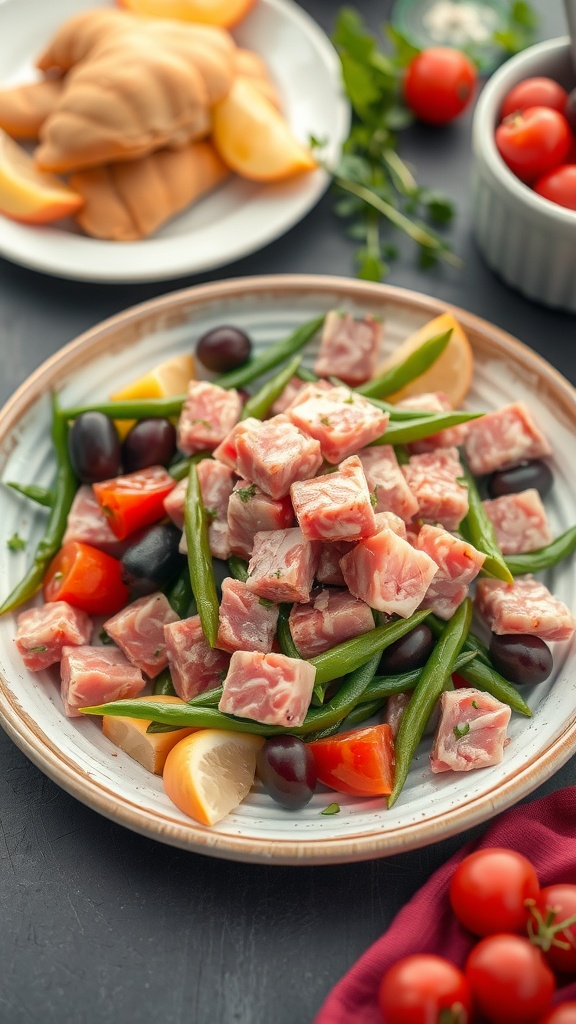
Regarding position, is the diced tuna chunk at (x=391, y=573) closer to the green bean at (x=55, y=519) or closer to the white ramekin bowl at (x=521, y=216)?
the green bean at (x=55, y=519)

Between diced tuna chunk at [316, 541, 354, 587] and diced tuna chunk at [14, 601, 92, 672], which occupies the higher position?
diced tuna chunk at [316, 541, 354, 587]

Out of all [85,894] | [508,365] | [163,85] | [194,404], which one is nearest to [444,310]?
[508,365]

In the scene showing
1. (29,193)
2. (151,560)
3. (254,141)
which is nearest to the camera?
(151,560)

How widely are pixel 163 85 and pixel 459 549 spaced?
2.87 meters

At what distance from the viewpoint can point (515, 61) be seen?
15.6 feet

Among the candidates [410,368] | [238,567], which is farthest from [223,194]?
[238,567]

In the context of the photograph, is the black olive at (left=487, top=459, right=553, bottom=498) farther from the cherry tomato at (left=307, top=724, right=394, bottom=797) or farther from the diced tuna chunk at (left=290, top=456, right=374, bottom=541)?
the cherry tomato at (left=307, top=724, right=394, bottom=797)

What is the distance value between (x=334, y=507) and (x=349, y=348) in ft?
3.92

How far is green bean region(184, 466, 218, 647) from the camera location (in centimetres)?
356

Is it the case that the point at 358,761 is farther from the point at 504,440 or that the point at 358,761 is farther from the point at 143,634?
the point at 504,440

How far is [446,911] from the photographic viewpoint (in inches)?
127

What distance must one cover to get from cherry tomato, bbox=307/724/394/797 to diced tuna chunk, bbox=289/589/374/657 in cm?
32

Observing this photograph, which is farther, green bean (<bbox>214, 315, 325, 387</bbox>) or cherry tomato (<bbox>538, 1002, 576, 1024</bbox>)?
green bean (<bbox>214, 315, 325, 387</bbox>)

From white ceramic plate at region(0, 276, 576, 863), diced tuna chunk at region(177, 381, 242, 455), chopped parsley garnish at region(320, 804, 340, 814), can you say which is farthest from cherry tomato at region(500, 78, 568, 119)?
chopped parsley garnish at region(320, 804, 340, 814)
